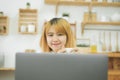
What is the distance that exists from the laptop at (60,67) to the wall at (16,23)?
294 cm

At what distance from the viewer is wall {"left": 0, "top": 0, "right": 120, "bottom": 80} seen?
3588 millimetres

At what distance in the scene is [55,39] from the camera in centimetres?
137

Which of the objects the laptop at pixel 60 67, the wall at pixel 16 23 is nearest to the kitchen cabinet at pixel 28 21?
the wall at pixel 16 23

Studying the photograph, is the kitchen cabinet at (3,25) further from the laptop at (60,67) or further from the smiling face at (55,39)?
the laptop at (60,67)

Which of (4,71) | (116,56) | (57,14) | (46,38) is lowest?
(4,71)

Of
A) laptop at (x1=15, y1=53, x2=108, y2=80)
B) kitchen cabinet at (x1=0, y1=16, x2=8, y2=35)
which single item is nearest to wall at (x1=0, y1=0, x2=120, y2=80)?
kitchen cabinet at (x1=0, y1=16, x2=8, y2=35)

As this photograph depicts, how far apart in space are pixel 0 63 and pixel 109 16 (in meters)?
2.02

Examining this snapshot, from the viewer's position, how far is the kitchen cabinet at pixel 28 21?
348 centimetres

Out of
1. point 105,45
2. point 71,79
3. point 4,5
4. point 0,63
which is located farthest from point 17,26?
point 71,79

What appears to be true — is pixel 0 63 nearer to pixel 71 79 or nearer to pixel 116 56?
pixel 116 56

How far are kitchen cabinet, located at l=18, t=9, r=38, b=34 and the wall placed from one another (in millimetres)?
94

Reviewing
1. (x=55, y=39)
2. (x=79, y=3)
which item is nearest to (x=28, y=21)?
(x=79, y=3)

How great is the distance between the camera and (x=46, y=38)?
1.48 metres

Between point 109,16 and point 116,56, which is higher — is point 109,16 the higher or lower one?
the higher one
